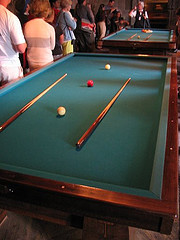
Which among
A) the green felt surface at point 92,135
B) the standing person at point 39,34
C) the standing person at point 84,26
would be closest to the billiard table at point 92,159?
→ the green felt surface at point 92,135

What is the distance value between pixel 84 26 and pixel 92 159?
19.6ft

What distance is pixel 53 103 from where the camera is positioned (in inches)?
71.4

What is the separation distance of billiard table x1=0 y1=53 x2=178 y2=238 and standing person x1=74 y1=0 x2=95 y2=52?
4857 millimetres

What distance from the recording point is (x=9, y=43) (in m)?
2.64

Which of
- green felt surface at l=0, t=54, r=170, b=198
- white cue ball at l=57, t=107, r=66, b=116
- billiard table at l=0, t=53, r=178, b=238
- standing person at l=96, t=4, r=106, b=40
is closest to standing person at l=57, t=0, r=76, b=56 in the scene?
green felt surface at l=0, t=54, r=170, b=198

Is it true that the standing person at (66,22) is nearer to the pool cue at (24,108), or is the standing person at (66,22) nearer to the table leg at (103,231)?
the pool cue at (24,108)

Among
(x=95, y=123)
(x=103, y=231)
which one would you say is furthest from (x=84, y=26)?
(x=103, y=231)

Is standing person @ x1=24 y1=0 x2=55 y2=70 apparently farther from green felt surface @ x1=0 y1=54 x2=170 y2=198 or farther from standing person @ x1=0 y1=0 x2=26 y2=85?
green felt surface @ x1=0 y1=54 x2=170 y2=198

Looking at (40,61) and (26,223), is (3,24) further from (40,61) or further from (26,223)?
(26,223)

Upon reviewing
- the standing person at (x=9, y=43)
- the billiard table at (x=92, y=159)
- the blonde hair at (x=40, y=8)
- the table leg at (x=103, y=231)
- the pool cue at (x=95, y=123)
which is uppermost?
the blonde hair at (x=40, y=8)

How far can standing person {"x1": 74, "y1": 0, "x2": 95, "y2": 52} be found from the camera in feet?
20.4

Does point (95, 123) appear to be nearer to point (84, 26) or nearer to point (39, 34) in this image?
point (39, 34)

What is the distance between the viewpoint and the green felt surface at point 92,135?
1037 mm

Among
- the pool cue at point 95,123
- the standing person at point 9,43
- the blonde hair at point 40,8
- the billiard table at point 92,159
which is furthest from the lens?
the blonde hair at point 40,8
